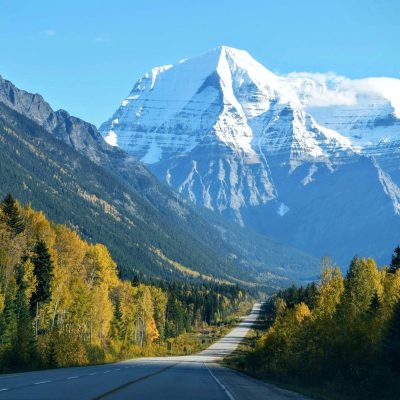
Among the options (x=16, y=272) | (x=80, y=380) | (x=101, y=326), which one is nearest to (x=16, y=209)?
(x=16, y=272)

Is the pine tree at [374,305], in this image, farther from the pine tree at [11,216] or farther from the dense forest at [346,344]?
the pine tree at [11,216]

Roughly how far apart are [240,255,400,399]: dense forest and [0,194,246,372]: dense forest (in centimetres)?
1917

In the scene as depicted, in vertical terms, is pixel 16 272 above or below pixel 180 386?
above

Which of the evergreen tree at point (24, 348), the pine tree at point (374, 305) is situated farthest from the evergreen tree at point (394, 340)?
the evergreen tree at point (24, 348)

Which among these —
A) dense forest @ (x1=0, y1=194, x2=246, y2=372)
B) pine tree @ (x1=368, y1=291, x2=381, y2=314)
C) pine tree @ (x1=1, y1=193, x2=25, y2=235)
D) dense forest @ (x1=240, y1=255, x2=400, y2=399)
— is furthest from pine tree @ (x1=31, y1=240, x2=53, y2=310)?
pine tree @ (x1=368, y1=291, x2=381, y2=314)

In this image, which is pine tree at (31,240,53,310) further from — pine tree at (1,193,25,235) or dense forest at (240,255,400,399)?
dense forest at (240,255,400,399)

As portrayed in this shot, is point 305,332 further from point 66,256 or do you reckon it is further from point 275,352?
point 66,256

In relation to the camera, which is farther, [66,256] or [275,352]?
[66,256]

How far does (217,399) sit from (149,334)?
116514mm

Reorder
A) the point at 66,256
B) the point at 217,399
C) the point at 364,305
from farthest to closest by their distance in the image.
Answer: the point at 66,256 < the point at 364,305 < the point at 217,399

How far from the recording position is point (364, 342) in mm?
64562

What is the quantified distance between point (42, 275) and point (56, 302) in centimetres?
696

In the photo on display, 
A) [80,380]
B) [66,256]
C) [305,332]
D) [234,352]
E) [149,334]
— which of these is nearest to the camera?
[80,380]

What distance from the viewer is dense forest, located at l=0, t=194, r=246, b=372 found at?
74.1 meters
